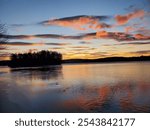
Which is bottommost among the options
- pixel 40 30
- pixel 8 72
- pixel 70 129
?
pixel 70 129

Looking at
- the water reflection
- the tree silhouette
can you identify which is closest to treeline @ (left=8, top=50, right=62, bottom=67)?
the tree silhouette

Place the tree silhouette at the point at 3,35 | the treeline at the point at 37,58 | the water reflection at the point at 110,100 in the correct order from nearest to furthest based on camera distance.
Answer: the water reflection at the point at 110,100
the tree silhouette at the point at 3,35
the treeline at the point at 37,58

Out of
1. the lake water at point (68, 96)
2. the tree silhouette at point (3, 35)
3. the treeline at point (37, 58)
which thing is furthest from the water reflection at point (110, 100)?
the tree silhouette at point (3, 35)

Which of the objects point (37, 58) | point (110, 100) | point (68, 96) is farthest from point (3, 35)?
point (110, 100)

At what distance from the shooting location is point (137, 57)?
16.6ft

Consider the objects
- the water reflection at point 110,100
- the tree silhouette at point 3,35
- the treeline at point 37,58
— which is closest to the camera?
the water reflection at point 110,100

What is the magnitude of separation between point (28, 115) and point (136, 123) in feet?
4.21

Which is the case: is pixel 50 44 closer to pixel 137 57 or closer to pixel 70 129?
pixel 137 57

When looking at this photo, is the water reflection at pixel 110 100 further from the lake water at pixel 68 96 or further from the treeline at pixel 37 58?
the treeline at pixel 37 58

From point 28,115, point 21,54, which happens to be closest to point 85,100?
point 28,115

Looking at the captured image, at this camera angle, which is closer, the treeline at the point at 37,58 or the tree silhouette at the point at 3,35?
the tree silhouette at the point at 3,35

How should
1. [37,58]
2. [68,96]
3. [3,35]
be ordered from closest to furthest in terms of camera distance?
[68,96], [3,35], [37,58]

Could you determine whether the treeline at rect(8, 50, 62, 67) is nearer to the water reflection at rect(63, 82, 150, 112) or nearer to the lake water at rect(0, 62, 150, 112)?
the lake water at rect(0, 62, 150, 112)

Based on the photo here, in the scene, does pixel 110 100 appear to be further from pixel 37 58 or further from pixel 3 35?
pixel 3 35
